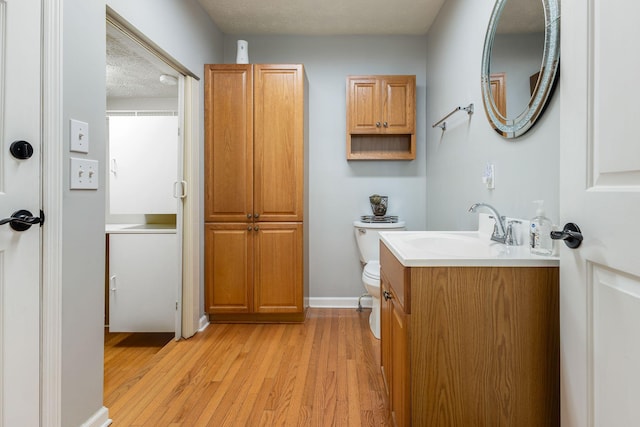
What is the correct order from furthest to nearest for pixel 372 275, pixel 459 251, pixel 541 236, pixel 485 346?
pixel 372 275 < pixel 459 251 < pixel 541 236 < pixel 485 346

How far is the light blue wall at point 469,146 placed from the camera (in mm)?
1325

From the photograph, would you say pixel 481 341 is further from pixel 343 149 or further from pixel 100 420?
pixel 343 149

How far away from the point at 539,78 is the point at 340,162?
195cm

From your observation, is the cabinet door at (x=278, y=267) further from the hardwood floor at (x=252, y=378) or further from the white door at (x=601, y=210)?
the white door at (x=601, y=210)

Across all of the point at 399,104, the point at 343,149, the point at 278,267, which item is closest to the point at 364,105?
the point at 399,104

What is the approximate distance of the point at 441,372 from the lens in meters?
1.05

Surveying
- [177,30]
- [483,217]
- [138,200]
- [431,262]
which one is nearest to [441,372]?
[431,262]

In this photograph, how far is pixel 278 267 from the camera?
2.71 metres

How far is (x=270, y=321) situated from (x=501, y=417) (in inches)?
79.4

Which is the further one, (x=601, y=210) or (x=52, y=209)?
(x=52, y=209)

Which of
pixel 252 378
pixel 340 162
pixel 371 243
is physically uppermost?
pixel 340 162

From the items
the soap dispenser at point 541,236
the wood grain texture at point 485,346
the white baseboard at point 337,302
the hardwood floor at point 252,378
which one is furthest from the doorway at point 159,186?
the soap dispenser at point 541,236

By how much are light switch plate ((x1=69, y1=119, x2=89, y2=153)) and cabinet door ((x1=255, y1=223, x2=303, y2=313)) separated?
56.6 inches

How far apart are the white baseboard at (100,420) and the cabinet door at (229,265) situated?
120 centimetres
